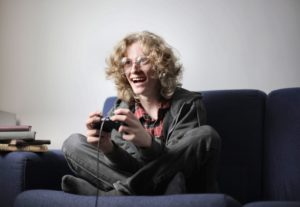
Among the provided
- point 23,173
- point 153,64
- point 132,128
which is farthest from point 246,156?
point 23,173

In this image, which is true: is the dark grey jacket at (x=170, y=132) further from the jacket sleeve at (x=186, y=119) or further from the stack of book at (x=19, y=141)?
the stack of book at (x=19, y=141)

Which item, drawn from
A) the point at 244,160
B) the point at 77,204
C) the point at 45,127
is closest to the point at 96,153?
the point at 77,204

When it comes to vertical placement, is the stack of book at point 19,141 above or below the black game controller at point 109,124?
below

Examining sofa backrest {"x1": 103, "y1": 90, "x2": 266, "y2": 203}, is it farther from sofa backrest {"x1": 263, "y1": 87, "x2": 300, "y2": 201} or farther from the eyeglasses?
the eyeglasses

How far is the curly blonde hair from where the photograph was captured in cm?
164

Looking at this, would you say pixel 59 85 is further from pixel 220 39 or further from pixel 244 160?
pixel 244 160

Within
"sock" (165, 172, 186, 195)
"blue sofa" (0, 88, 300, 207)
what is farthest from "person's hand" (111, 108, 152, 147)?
"blue sofa" (0, 88, 300, 207)

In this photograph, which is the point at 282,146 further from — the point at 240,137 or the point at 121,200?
the point at 121,200

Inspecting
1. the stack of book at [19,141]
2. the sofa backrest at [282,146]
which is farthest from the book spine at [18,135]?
the sofa backrest at [282,146]

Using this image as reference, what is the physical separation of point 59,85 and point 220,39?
0.85 metres

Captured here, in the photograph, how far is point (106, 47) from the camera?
2266mm

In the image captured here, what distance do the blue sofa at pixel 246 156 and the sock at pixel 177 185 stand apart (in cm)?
42

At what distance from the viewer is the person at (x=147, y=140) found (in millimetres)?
1283

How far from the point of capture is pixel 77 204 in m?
1.27
